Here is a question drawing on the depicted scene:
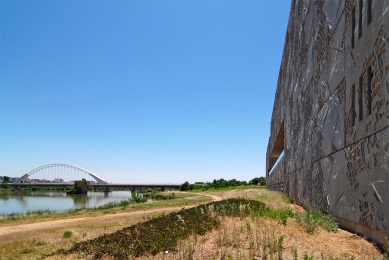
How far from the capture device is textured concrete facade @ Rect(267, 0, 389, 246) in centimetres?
625

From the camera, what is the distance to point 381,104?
20.5 ft

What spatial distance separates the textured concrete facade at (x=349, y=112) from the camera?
625 cm

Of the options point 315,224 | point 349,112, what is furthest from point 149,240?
point 349,112

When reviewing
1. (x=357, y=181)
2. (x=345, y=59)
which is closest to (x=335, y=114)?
(x=345, y=59)

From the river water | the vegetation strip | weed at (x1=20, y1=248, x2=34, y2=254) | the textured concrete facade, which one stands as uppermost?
the textured concrete facade

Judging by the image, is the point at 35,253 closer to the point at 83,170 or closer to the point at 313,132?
the point at 313,132

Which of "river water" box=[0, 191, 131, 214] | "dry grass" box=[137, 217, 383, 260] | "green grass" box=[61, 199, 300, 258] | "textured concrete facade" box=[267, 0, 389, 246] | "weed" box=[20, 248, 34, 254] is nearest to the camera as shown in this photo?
"dry grass" box=[137, 217, 383, 260]

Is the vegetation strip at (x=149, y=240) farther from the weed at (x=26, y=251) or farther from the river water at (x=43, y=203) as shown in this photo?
the river water at (x=43, y=203)

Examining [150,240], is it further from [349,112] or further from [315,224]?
[349,112]

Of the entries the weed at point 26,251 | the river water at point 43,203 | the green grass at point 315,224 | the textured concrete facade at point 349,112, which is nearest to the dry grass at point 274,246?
the green grass at point 315,224

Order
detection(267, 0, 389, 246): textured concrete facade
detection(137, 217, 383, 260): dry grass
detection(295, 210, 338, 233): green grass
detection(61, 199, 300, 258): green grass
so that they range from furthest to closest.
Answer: detection(295, 210, 338, 233): green grass, detection(61, 199, 300, 258): green grass, detection(267, 0, 389, 246): textured concrete facade, detection(137, 217, 383, 260): dry grass

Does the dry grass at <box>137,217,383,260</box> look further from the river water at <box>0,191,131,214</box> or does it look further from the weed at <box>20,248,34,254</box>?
the river water at <box>0,191,131,214</box>

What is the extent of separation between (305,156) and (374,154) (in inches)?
354

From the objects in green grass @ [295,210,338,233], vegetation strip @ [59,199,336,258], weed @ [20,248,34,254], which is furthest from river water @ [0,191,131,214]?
green grass @ [295,210,338,233]
